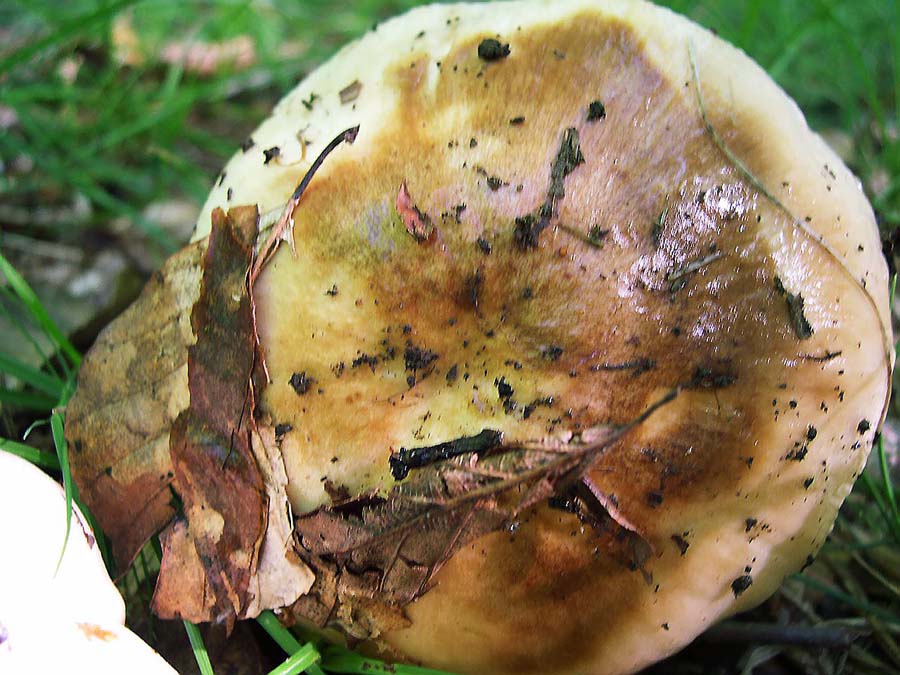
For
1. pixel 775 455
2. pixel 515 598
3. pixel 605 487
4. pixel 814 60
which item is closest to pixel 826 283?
pixel 775 455

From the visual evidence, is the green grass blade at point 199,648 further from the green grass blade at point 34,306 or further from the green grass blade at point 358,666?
the green grass blade at point 34,306

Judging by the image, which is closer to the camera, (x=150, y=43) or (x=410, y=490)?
(x=410, y=490)

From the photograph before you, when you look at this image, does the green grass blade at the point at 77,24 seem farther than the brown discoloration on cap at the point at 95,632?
Yes

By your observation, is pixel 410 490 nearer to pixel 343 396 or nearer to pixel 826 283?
pixel 343 396

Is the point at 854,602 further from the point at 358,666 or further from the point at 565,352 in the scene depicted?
the point at 358,666

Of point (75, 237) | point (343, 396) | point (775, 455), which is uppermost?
point (75, 237)

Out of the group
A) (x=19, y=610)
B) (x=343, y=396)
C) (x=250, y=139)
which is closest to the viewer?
(x=19, y=610)

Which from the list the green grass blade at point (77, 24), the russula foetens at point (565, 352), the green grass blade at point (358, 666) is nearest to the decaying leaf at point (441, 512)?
the russula foetens at point (565, 352)
